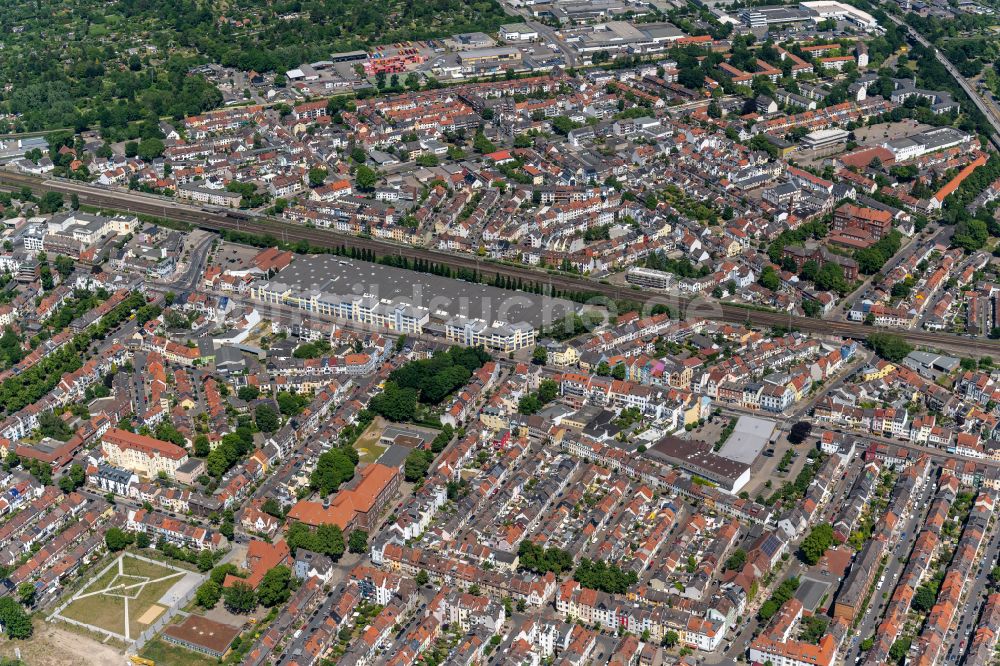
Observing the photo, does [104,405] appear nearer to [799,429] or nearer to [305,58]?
[799,429]

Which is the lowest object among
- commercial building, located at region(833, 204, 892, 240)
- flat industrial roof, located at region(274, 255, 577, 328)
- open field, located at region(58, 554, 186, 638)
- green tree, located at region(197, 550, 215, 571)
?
open field, located at region(58, 554, 186, 638)

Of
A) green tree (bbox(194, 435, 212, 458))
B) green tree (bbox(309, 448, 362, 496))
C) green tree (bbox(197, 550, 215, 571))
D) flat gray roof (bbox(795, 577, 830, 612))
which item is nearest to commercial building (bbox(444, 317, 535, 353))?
green tree (bbox(309, 448, 362, 496))

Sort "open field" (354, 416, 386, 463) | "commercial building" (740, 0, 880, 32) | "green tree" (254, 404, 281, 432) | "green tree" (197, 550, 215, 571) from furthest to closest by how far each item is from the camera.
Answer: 1. "commercial building" (740, 0, 880, 32)
2. "green tree" (254, 404, 281, 432)
3. "open field" (354, 416, 386, 463)
4. "green tree" (197, 550, 215, 571)

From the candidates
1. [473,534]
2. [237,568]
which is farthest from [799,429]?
[237,568]

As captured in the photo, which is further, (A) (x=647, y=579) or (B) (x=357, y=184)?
(B) (x=357, y=184)

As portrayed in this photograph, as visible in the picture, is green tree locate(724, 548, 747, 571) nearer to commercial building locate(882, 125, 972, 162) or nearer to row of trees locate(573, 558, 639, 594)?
row of trees locate(573, 558, 639, 594)

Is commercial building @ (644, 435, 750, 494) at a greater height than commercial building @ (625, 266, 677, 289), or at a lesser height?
lesser
